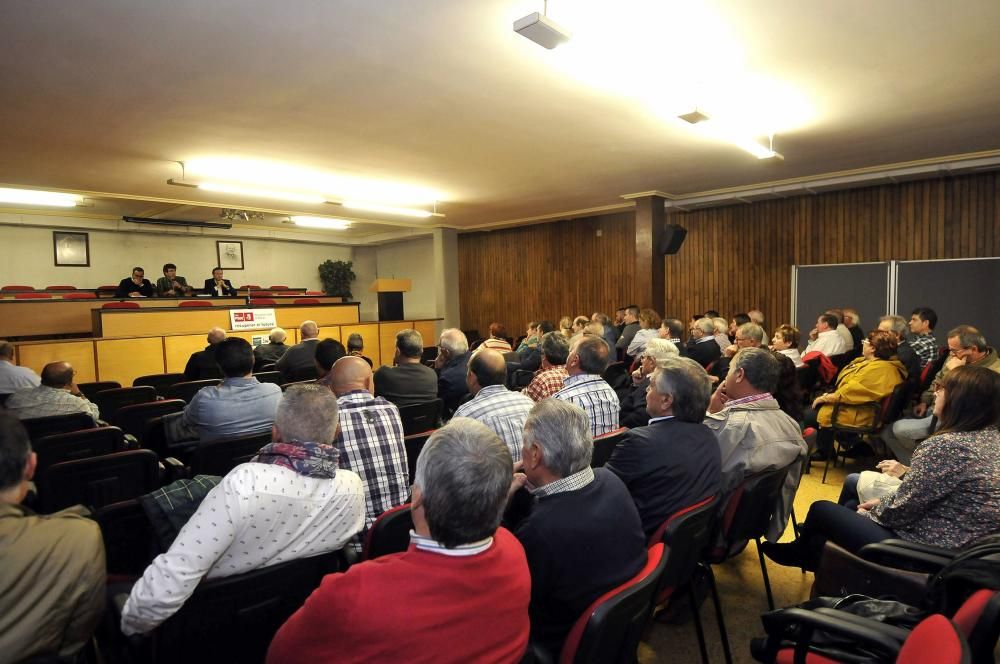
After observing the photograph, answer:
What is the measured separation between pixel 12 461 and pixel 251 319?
913 centimetres

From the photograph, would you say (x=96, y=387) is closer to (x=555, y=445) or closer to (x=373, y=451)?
(x=373, y=451)

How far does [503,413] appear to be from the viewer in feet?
9.34

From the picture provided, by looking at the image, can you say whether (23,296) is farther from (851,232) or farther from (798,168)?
(851,232)

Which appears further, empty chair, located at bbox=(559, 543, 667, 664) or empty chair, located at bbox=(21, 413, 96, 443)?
empty chair, located at bbox=(21, 413, 96, 443)

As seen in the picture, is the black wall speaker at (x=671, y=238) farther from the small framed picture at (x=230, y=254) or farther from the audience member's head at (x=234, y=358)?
the small framed picture at (x=230, y=254)

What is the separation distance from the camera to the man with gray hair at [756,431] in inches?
102

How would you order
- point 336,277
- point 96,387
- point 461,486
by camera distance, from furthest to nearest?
point 336,277, point 96,387, point 461,486

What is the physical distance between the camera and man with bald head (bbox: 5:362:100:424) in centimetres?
376

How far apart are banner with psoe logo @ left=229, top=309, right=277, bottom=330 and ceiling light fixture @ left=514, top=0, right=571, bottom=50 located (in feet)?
27.0

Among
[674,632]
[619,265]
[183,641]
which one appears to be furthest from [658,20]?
[619,265]

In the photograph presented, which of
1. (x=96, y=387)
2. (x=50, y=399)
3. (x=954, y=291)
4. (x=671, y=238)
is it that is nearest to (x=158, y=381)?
(x=96, y=387)

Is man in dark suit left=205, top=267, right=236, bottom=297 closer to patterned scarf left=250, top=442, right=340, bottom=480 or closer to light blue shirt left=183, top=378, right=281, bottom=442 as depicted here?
light blue shirt left=183, top=378, right=281, bottom=442

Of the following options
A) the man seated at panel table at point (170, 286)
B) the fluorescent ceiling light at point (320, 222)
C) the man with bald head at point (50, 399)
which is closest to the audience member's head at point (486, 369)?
the man with bald head at point (50, 399)

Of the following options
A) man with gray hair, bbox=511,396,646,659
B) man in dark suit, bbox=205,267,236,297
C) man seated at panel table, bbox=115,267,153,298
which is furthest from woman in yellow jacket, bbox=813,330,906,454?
man seated at panel table, bbox=115,267,153,298
